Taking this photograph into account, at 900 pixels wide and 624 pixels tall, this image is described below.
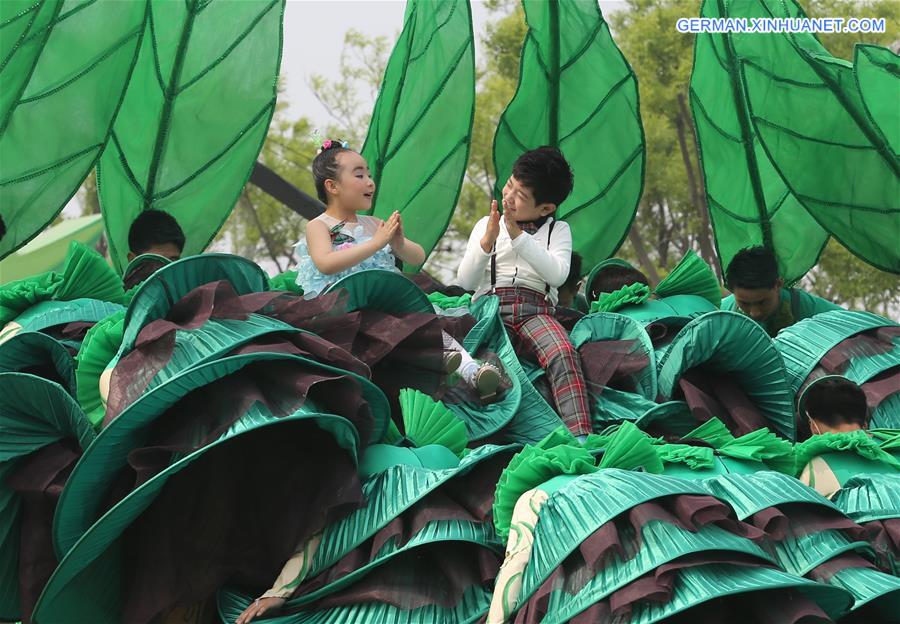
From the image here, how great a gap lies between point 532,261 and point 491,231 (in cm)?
15

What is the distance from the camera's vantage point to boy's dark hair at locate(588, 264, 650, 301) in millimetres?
3652

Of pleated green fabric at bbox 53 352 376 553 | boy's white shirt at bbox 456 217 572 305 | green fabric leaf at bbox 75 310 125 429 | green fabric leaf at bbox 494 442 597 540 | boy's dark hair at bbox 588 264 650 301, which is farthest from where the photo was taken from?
boy's dark hair at bbox 588 264 650 301

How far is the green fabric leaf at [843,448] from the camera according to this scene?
2410 millimetres

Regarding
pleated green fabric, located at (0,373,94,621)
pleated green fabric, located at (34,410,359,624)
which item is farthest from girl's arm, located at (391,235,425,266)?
pleated green fabric, located at (0,373,94,621)

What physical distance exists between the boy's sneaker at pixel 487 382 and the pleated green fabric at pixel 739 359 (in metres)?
0.43

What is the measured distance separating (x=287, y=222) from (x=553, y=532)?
11.2 metres

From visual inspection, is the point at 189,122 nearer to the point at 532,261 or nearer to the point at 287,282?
the point at 287,282

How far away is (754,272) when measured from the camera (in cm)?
354

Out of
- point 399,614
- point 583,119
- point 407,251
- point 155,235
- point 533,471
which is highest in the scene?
point 583,119

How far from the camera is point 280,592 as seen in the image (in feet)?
7.20

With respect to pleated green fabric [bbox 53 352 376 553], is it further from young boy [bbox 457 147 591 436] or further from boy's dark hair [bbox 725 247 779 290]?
boy's dark hair [bbox 725 247 779 290]

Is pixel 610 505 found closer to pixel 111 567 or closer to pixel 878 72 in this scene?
pixel 111 567

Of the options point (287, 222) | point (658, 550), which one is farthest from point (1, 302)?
point (287, 222)

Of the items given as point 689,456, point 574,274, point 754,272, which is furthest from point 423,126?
point 689,456
